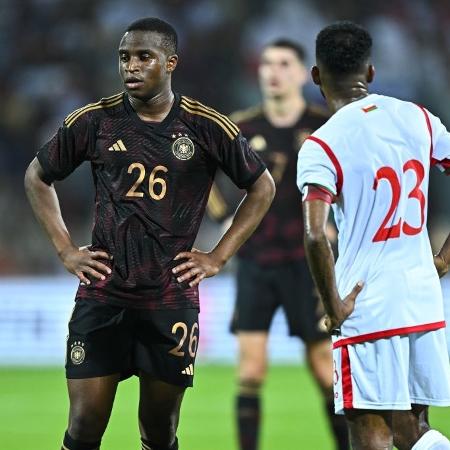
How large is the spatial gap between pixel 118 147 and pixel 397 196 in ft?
3.90

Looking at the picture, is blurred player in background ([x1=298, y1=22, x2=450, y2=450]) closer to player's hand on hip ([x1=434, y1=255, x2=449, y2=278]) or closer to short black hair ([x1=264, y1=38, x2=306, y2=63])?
player's hand on hip ([x1=434, y1=255, x2=449, y2=278])

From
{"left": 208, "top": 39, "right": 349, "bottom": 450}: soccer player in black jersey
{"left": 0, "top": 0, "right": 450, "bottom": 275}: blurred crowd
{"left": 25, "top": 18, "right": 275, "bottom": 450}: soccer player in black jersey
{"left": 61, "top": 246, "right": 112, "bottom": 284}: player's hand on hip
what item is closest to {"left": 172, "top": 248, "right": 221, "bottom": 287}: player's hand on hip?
{"left": 25, "top": 18, "right": 275, "bottom": 450}: soccer player in black jersey

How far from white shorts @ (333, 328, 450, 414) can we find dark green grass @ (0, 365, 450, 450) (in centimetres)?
309

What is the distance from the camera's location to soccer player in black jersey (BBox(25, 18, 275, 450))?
458 cm

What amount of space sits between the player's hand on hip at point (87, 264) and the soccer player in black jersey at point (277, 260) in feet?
7.62

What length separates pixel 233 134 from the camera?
4.73 m

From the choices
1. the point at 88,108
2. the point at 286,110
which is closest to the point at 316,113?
the point at 286,110

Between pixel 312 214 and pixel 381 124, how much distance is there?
44 centimetres

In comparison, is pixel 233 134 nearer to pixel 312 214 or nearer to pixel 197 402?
pixel 312 214

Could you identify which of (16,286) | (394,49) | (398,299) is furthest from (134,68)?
(394,49)

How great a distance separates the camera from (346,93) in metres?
4.32

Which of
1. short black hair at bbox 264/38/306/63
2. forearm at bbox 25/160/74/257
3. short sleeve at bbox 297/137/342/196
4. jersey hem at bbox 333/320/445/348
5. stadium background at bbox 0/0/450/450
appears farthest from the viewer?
stadium background at bbox 0/0/450/450

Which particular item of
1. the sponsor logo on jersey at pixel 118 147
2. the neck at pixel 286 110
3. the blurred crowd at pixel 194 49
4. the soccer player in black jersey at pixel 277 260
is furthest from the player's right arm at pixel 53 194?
the blurred crowd at pixel 194 49

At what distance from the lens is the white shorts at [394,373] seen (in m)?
4.12
